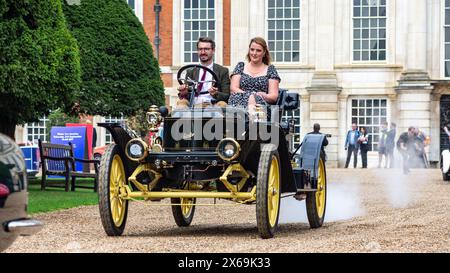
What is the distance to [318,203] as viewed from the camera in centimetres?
1287

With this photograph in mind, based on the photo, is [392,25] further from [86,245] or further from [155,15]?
[86,245]

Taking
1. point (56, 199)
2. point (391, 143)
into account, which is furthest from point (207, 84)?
point (391, 143)

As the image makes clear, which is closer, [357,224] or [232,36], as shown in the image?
[357,224]

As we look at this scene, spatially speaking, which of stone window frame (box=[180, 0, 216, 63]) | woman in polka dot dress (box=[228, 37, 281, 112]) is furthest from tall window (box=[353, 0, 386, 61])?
woman in polka dot dress (box=[228, 37, 281, 112])

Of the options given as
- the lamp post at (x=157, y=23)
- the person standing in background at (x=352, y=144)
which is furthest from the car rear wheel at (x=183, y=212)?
the lamp post at (x=157, y=23)

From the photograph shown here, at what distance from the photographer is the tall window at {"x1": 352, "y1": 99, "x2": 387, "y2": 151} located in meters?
41.2

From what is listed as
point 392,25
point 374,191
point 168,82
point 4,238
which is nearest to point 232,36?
point 168,82

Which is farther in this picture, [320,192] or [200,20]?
[200,20]

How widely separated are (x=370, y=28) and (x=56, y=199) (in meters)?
25.3

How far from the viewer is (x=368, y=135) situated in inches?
1625

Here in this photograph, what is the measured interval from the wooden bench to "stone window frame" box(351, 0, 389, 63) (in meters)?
21.3

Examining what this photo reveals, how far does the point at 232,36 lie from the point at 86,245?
32.9 m

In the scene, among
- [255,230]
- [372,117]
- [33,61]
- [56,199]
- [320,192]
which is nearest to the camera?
[255,230]

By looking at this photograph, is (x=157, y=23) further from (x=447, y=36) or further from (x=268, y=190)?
(x=268, y=190)
